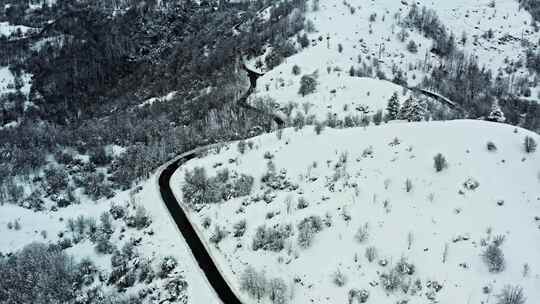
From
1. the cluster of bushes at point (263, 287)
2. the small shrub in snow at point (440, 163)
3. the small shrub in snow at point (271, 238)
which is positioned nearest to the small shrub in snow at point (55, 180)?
the small shrub in snow at point (271, 238)

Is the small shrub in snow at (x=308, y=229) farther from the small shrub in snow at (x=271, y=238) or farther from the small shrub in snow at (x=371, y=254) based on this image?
the small shrub in snow at (x=371, y=254)

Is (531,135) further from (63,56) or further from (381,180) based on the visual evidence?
(63,56)

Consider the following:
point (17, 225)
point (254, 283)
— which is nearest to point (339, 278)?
point (254, 283)

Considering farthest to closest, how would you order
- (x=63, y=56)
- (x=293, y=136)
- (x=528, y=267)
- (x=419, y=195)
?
(x=63, y=56), (x=293, y=136), (x=419, y=195), (x=528, y=267)

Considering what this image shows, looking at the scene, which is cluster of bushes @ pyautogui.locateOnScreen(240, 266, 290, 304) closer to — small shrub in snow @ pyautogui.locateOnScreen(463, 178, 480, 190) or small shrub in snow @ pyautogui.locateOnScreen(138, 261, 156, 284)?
small shrub in snow @ pyautogui.locateOnScreen(138, 261, 156, 284)

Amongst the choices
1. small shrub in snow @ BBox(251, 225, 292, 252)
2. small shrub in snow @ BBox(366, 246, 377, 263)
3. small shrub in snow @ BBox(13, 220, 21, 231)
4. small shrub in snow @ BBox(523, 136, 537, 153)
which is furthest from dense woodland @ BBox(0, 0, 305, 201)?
small shrub in snow @ BBox(523, 136, 537, 153)

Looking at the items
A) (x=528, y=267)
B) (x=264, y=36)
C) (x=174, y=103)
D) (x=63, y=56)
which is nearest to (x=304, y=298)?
(x=528, y=267)

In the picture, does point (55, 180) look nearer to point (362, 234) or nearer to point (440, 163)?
point (362, 234)
